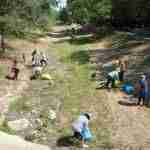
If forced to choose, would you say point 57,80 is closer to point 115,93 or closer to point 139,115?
point 115,93

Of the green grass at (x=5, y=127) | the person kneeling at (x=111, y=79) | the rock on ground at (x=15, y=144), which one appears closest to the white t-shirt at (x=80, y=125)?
the rock on ground at (x=15, y=144)

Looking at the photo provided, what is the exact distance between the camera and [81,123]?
1614 centimetres

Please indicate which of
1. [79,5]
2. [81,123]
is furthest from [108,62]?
[79,5]

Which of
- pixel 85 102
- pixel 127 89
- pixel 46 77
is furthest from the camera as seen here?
pixel 46 77

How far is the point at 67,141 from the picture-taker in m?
16.8

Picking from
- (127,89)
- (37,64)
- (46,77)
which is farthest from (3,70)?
(127,89)

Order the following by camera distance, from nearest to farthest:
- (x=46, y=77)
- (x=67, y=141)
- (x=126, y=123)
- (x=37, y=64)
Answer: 1. (x=67, y=141)
2. (x=126, y=123)
3. (x=46, y=77)
4. (x=37, y=64)

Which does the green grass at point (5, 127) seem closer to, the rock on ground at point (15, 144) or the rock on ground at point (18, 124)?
the rock on ground at point (18, 124)

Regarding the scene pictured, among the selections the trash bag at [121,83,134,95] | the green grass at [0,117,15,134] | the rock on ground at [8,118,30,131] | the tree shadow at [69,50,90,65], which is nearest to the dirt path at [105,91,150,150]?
the trash bag at [121,83,134,95]

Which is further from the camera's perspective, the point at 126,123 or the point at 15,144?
the point at 126,123

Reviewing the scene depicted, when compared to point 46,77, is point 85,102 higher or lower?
higher

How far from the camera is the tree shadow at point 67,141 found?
16359 mm

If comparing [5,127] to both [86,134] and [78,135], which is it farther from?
[86,134]

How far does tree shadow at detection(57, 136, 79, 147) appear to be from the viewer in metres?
16.4
